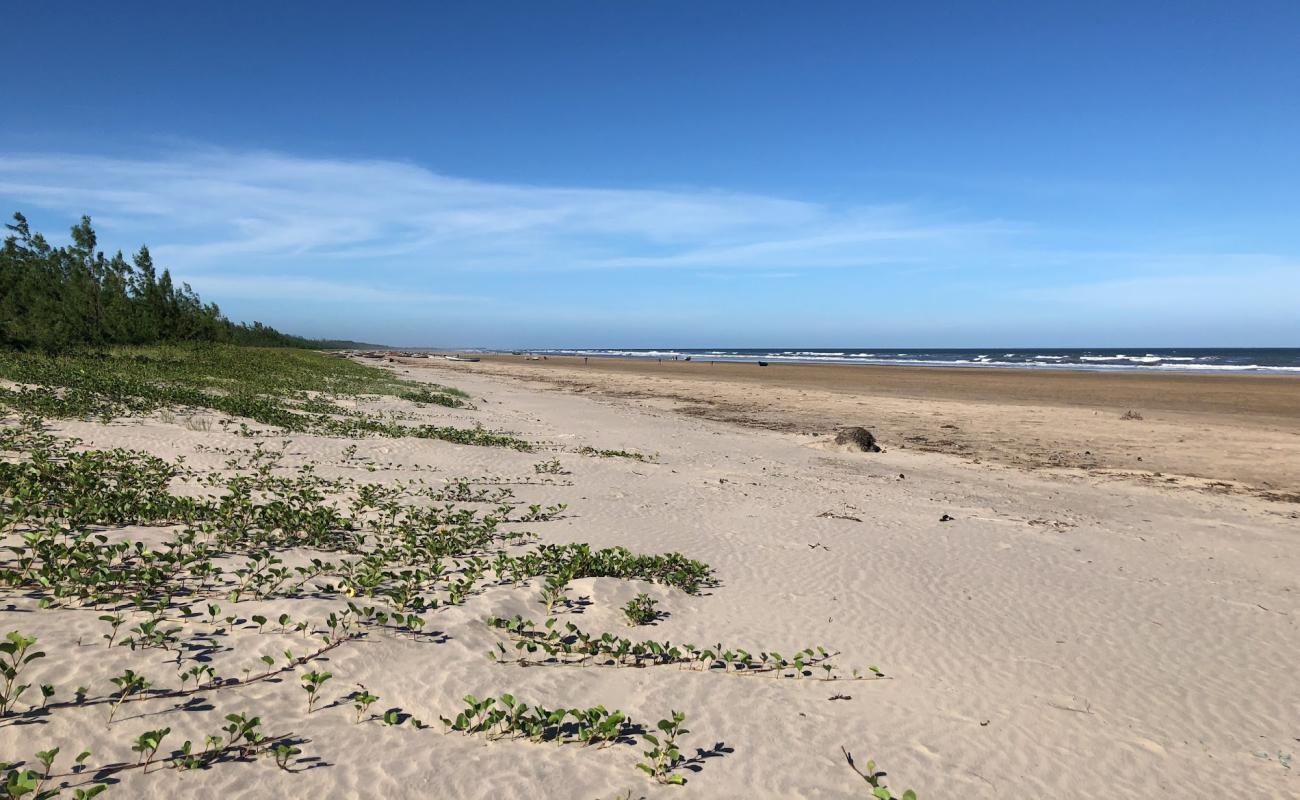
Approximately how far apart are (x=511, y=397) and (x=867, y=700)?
2945cm

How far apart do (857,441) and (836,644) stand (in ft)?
42.8

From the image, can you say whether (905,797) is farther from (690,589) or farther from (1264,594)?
(1264,594)

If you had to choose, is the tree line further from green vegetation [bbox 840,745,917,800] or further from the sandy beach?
green vegetation [bbox 840,745,917,800]

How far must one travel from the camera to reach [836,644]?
6289mm

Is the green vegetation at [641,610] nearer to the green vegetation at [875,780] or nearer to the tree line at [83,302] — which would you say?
the green vegetation at [875,780]

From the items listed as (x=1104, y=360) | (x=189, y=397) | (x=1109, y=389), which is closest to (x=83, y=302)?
(x=189, y=397)

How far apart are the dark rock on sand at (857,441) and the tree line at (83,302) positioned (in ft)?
91.3

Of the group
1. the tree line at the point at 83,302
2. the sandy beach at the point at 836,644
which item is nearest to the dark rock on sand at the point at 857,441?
the sandy beach at the point at 836,644

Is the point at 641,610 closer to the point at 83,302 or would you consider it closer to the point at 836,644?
the point at 836,644

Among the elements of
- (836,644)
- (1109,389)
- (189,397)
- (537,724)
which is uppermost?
(189,397)

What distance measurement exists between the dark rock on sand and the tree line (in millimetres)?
27824

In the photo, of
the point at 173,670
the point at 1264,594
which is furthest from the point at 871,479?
the point at 173,670

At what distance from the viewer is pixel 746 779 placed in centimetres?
411

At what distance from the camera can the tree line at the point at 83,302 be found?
25.2m
